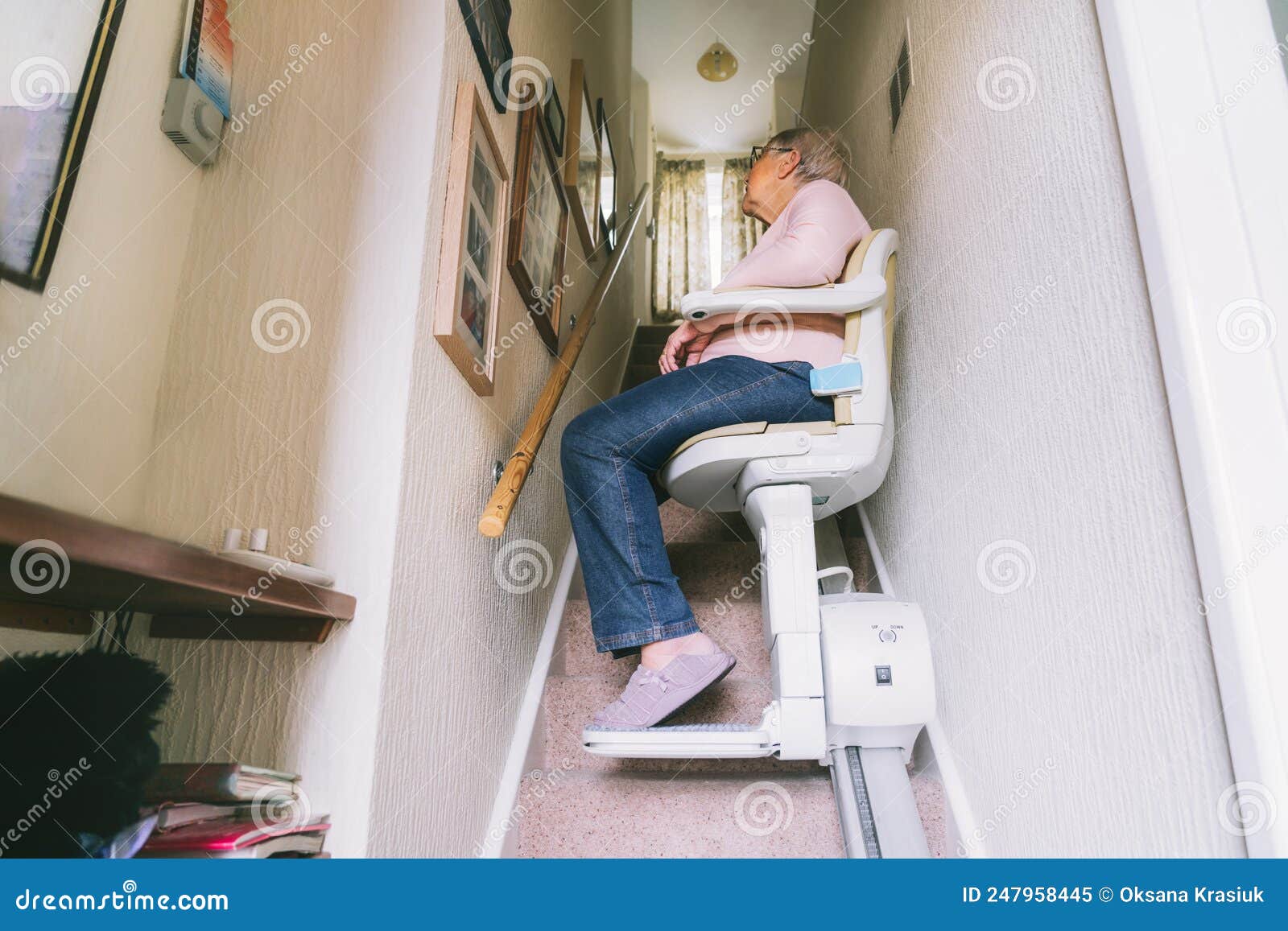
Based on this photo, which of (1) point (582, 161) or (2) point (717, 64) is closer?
(1) point (582, 161)

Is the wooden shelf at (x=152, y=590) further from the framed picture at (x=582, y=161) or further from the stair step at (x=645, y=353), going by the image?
the stair step at (x=645, y=353)

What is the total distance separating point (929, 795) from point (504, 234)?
52.3 inches

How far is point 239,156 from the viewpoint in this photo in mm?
1331

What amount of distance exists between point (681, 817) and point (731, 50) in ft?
16.1

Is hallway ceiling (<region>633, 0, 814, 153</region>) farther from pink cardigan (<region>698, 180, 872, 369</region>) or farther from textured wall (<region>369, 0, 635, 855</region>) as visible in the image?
pink cardigan (<region>698, 180, 872, 369</region>)

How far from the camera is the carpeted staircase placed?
1.39 meters
